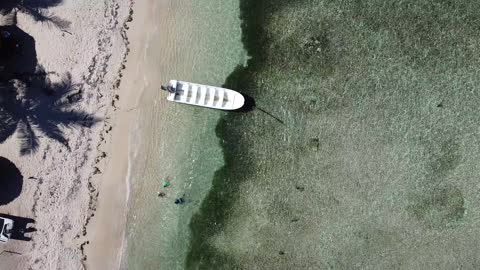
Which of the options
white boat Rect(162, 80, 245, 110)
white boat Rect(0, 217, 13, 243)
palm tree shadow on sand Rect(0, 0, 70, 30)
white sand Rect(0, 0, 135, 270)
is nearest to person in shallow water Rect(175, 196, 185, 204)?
white sand Rect(0, 0, 135, 270)

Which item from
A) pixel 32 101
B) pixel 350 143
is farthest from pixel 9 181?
pixel 350 143

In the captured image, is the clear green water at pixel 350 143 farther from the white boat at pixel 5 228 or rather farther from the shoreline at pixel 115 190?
the white boat at pixel 5 228

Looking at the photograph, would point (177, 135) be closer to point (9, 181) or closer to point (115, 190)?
point (115, 190)

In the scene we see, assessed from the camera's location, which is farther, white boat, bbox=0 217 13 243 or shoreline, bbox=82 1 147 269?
shoreline, bbox=82 1 147 269

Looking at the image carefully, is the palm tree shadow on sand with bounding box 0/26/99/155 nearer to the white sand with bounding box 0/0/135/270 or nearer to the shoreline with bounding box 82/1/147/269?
the white sand with bounding box 0/0/135/270

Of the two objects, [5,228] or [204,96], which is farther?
[5,228]
